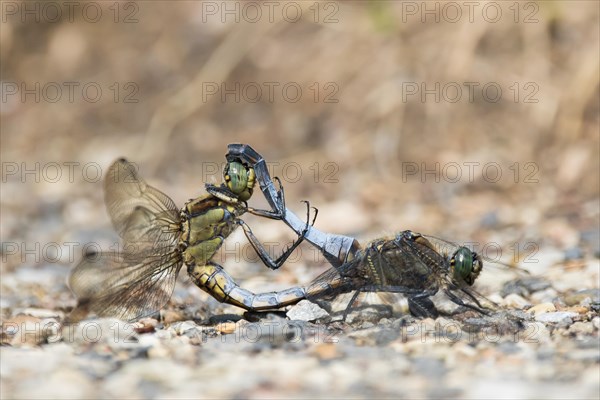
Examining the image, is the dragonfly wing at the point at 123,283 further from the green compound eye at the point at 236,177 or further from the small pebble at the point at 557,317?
the small pebble at the point at 557,317

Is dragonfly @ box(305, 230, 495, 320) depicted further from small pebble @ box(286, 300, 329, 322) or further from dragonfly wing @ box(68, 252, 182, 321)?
dragonfly wing @ box(68, 252, 182, 321)

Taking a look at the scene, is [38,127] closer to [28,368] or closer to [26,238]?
[26,238]

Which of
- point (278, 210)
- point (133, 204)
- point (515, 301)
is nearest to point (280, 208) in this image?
point (278, 210)

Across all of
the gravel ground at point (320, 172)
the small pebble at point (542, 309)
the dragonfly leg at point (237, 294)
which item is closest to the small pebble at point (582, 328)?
the gravel ground at point (320, 172)

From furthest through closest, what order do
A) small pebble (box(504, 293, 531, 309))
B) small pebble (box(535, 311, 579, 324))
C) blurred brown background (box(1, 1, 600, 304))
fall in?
blurred brown background (box(1, 1, 600, 304)) → small pebble (box(504, 293, 531, 309)) → small pebble (box(535, 311, 579, 324))

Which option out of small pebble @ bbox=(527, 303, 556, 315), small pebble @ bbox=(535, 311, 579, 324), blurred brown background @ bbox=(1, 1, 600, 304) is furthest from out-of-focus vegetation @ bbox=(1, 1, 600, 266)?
small pebble @ bbox=(535, 311, 579, 324)

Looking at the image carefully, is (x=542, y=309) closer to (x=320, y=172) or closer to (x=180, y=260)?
(x=180, y=260)
